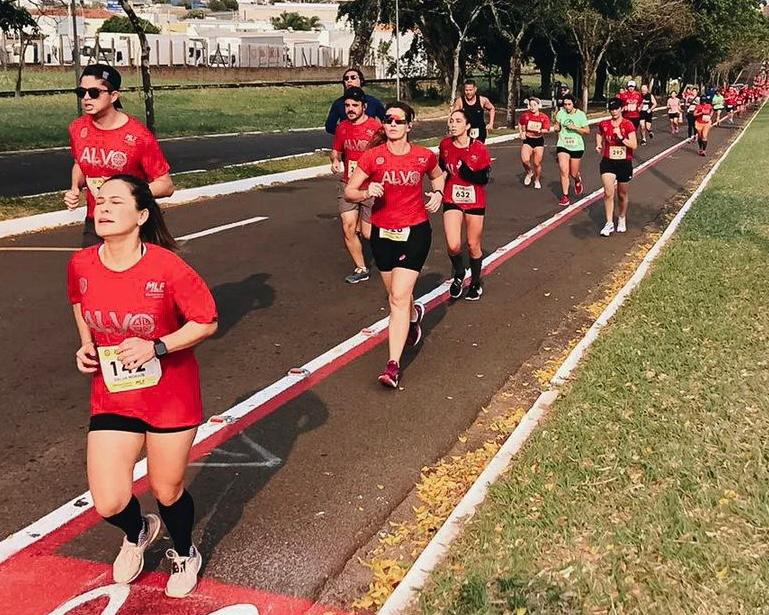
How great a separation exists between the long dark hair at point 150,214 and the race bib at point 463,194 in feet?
16.1

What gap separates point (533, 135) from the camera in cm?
1669

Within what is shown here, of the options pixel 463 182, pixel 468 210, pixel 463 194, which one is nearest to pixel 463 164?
pixel 463 182

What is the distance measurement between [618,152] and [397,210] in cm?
656

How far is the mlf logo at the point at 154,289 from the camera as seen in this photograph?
3.27 meters

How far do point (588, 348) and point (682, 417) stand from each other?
158cm

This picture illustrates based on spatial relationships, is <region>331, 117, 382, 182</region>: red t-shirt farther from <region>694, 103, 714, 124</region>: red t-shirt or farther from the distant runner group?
<region>694, 103, 714, 124</region>: red t-shirt

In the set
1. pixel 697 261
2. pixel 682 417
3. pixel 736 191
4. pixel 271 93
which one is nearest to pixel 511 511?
→ pixel 682 417

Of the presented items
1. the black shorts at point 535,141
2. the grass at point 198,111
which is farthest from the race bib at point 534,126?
the grass at point 198,111

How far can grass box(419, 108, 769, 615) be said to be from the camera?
11.3 ft

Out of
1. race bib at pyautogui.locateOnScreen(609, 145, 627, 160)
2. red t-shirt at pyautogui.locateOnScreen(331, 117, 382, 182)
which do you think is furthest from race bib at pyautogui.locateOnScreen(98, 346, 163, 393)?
race bib at pyautogui.locateOnScreen(609, 145, 627, 160)

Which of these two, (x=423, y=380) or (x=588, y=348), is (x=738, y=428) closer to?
(x=588, y=348)

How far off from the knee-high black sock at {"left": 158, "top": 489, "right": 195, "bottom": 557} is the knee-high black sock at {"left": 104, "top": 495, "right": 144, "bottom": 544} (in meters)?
0.11

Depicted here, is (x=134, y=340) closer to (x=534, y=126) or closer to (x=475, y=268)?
(x=475, y=268)

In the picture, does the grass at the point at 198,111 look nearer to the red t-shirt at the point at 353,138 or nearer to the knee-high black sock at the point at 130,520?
the red t-shirt at the point at 353,138
